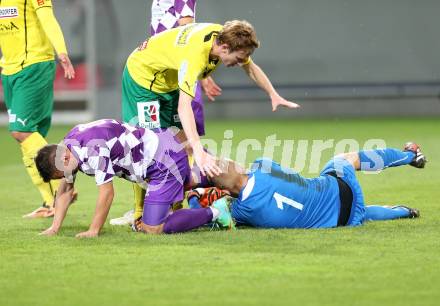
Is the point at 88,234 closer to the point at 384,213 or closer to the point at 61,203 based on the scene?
the point at 61,203

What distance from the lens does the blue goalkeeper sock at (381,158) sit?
7426 mm

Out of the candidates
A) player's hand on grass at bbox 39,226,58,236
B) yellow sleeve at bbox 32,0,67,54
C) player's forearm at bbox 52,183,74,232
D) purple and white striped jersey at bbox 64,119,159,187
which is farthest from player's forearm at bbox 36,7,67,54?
player's hand on grass at bbox 39,226,58,236

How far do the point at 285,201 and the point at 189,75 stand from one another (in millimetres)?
1111

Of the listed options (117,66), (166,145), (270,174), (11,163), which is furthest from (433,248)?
(117,66)

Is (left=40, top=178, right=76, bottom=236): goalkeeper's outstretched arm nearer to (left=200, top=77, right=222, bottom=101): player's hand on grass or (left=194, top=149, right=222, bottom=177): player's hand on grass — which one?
(left=194, top=149, right=222, bottom=177): player's hand on grass

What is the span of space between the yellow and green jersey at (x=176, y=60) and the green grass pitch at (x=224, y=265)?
111 cm

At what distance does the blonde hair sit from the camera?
6.47 m

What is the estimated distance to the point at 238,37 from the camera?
6477 millimetres

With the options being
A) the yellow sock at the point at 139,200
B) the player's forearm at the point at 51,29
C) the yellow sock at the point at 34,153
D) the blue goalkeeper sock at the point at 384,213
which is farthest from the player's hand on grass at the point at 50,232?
the blue goalkeeper sock at the point at 384,213

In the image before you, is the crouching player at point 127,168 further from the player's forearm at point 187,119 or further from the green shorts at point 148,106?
the player's forearm at point 187,119

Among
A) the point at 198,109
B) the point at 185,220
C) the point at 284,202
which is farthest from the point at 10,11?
the point at 284,202

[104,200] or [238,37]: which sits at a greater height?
[238,37]

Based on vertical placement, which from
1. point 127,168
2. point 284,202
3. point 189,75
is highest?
point 189,75

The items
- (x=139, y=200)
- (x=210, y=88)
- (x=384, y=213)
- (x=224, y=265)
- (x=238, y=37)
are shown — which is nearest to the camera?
(x=224, y=265)
